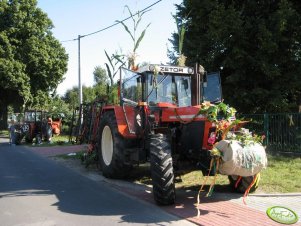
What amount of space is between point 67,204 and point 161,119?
97.9 inches

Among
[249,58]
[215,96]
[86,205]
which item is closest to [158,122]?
[215,96]

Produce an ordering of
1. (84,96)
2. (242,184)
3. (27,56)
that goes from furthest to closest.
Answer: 1. (84,96)
2. (27,56)
3. (242,184)

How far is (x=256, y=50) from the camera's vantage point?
54.4 ft

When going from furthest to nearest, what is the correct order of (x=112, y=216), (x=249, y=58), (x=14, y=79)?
(x=14, y=79) → (x=249, y=58) → (x=112, y=216)

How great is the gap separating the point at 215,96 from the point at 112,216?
160 inches

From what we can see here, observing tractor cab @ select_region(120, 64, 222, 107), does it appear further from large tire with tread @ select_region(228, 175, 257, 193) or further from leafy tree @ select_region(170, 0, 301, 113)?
leafy tree @ select_region(170, 0, 301, 113)

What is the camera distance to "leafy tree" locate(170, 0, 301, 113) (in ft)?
52.1

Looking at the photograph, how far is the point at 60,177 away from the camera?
10539 millimetres

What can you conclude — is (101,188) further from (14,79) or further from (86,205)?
(14,79)

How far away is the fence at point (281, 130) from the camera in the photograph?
45.0 ft

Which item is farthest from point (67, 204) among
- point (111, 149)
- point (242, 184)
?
point (242, 184)

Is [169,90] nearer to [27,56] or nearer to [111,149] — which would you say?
[111,149]

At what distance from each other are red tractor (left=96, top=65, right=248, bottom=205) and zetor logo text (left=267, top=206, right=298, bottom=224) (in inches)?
54.7

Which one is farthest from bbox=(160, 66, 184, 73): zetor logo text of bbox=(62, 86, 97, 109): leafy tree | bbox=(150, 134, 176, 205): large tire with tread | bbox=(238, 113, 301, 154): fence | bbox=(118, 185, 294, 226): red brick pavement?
bbox=(62, 86, 97, 109): leafy tree
